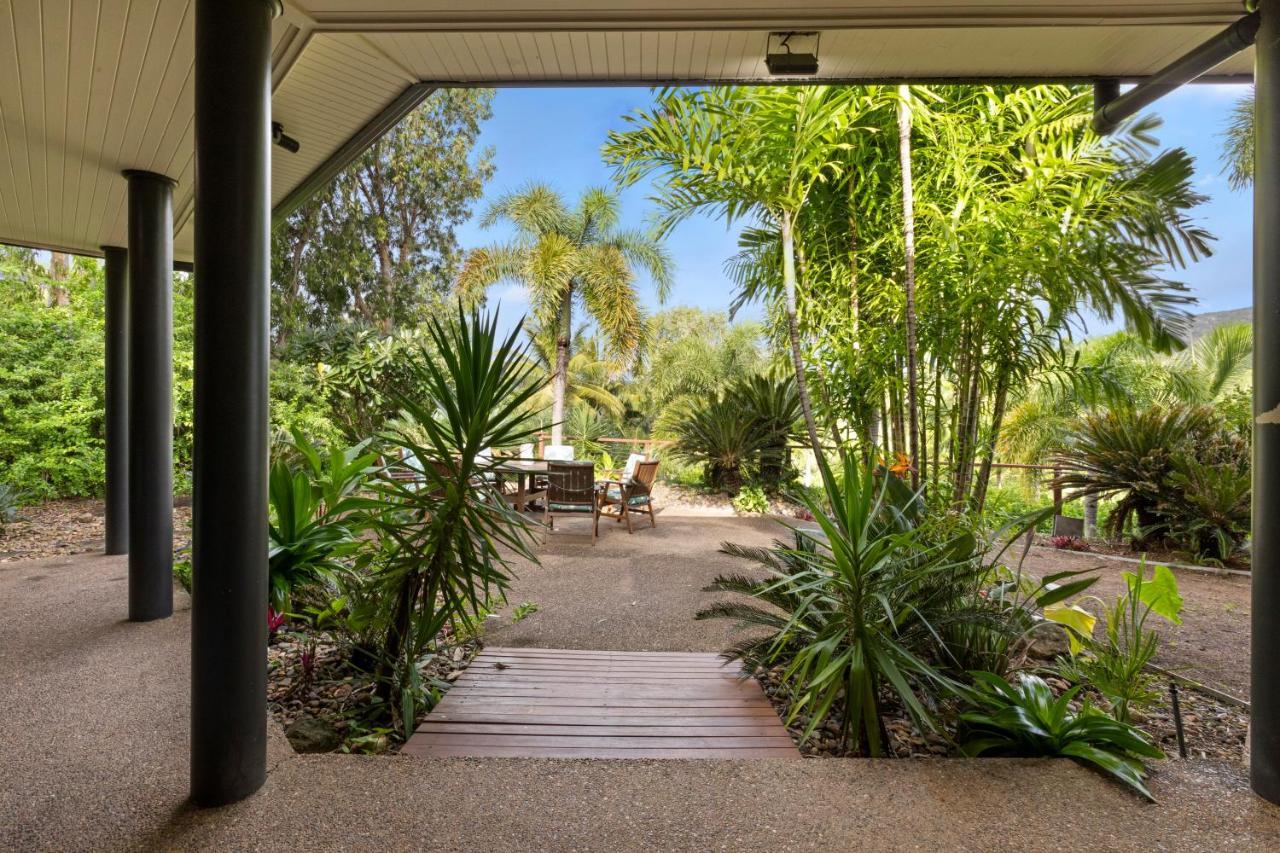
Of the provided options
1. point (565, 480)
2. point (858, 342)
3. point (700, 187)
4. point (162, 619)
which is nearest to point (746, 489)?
point (565, 480)

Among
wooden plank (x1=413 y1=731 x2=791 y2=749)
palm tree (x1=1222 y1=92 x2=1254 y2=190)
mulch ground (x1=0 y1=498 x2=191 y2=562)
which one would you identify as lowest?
wooden plank (x1=413 y1=731 x2=791 y2=749)

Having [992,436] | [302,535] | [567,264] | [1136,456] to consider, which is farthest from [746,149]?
[567,264]

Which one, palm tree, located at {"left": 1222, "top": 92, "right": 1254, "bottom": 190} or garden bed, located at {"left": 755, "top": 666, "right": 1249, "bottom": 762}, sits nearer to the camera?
garden bed, located at {"left": 755, "top": 666, "right": 1249, "bottom": 762}

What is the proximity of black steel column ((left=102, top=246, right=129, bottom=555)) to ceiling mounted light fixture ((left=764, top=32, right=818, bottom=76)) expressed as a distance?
4.63 metres

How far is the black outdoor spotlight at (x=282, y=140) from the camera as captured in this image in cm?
311

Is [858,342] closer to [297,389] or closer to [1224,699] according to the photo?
[1224,699]

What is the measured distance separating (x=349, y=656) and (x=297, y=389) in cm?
683

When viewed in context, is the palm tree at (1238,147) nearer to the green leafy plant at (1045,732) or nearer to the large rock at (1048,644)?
the large rock at (1048,644)

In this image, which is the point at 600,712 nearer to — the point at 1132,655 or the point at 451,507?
the point at 451,507

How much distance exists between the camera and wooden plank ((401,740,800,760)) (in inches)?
79.7

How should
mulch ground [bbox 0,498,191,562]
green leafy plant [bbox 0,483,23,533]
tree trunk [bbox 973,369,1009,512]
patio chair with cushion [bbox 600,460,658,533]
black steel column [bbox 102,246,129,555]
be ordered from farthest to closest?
patio chair with cushion [bbox 600,460,658,533], green leafy plant [bbox 0,483,23,533], mulch ground [bbox 0,498,191,562], black steel column [bbox 102,246,129,555], tree trunk [bbox 973,369,1009,512]

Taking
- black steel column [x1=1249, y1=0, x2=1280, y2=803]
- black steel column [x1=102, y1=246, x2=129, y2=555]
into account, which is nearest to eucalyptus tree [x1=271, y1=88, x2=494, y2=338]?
black steel column [x1=102, y1=246, x2=129, y2=555]

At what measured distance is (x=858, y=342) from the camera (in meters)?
4.24

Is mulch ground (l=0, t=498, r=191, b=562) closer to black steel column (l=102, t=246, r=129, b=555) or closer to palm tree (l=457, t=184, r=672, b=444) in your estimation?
black steel column (l=102, t=246, r=129, b=555)
